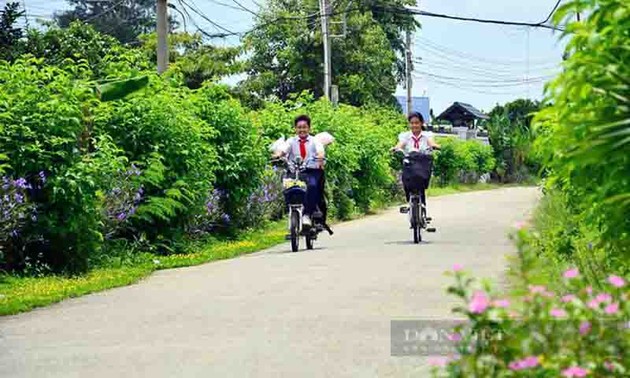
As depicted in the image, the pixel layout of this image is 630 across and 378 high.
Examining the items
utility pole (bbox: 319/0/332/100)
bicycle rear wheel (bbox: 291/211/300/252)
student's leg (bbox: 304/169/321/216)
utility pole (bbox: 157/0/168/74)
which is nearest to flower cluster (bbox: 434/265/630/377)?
bicycle rear wheel (bbox: 291/211/300/252)

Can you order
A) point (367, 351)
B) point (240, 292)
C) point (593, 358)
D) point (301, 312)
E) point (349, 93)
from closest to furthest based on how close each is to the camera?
point (593, 358), point (367, 351), point (301, 312), point (240, 292), point (349, 93)

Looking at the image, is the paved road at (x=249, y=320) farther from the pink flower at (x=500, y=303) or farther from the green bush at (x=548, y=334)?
the pink flower at (x=500, y=303)

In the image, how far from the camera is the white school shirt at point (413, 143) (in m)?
17.2

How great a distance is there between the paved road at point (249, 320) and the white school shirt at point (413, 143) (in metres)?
2.70

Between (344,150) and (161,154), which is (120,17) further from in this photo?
(161,154)

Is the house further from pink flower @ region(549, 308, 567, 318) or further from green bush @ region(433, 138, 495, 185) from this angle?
pink flower @ region(549, 308, 567, 318)

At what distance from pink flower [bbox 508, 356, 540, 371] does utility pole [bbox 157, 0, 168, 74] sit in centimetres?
2047

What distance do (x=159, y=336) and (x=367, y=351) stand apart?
1.71 m

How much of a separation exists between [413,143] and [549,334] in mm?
13768

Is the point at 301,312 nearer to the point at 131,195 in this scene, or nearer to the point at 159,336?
the point at 159,336

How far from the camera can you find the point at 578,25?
16.5 ft

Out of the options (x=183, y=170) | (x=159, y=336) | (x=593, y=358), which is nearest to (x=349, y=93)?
(x=183, y=170)

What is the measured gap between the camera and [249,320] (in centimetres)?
887

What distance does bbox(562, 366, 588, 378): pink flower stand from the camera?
3278mm
